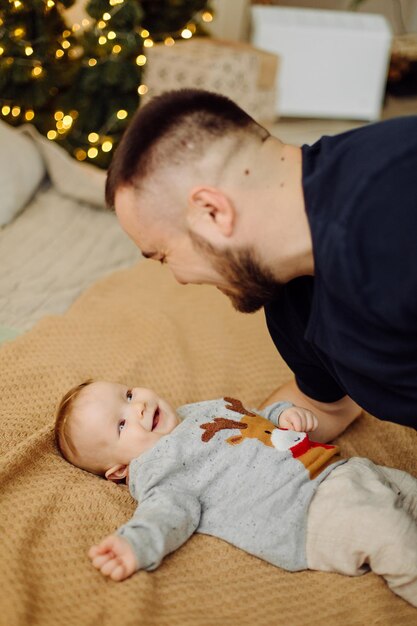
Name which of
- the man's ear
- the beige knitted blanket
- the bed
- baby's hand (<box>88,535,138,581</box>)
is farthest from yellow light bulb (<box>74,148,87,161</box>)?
baby's hand (<box>88,535,138,581</box>)

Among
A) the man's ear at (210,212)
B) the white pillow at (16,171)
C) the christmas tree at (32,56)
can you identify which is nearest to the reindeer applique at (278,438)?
the man's ear at (210,212)

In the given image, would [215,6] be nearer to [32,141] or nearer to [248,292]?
[32,141]

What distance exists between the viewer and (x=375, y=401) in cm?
114

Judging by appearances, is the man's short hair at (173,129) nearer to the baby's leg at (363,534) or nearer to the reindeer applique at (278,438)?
the reindeer applique at (278,438)

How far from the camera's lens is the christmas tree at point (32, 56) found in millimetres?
2533

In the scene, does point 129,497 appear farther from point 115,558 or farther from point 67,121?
point 67,121

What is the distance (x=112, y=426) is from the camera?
4.34 ft

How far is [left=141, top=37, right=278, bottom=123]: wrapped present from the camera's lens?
304 centimetres

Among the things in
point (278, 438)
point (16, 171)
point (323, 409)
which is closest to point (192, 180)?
point (278, 438)

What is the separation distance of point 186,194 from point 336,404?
1.89ft

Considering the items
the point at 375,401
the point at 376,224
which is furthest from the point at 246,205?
the point at 375,401

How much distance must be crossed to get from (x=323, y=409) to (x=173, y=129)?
0.64 m

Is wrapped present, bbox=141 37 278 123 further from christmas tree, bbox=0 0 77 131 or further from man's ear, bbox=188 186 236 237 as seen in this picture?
man's ear, bbox=188 186 236 237

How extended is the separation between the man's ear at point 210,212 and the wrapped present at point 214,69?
1.94 m
